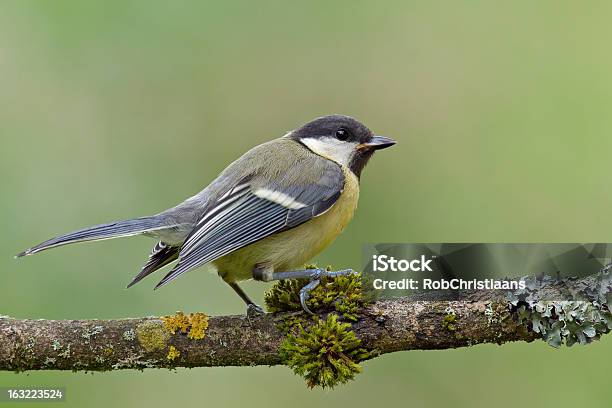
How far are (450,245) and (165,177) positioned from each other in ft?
8.63

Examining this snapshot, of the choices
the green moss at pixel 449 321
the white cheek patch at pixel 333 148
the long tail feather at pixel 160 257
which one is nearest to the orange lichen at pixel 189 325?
the long tail feather at pixel 160 257

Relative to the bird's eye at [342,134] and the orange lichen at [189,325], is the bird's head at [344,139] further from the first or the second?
the orange lichen at [189,325]

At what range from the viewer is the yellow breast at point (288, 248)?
3.46 meters

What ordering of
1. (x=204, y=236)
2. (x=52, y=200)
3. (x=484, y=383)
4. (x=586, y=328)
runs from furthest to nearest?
(x=52, y=200) → (x=484, y=383) → (x=204, y=236) → (x=586, y=328)

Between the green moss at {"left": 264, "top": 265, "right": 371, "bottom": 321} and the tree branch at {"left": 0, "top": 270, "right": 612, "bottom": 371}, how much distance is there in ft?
0.15

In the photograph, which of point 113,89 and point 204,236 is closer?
point 204,236

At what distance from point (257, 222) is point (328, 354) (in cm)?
79

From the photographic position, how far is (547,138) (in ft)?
18.0

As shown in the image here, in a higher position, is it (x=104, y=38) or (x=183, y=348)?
(x=104, y=38)

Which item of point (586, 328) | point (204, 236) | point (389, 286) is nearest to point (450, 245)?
point (389, 286)

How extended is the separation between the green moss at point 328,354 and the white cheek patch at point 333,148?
1.19 metres

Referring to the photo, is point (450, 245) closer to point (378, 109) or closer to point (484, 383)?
point (484, 383)

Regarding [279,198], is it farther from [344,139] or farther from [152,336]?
[152,336]

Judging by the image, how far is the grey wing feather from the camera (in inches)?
131
